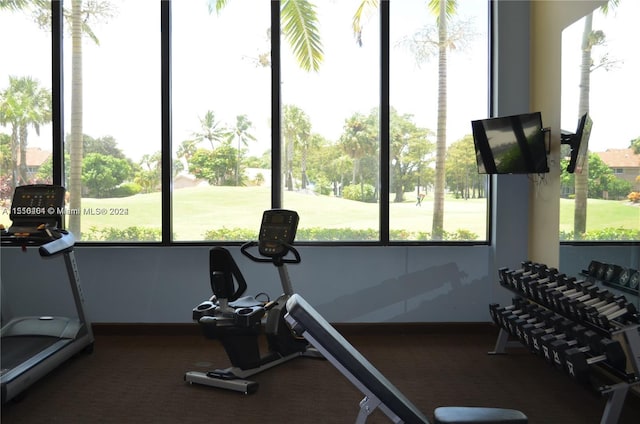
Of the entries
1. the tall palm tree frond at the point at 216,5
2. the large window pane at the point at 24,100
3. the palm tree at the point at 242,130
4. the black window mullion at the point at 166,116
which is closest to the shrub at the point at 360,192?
the palm tree at the point at 242,130

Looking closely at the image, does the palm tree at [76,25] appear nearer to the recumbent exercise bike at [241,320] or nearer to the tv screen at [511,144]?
the recumbent exercise bike at [241,320]

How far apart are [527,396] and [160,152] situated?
3821 millimetres

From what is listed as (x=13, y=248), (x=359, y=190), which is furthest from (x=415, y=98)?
(x=13, y=248)

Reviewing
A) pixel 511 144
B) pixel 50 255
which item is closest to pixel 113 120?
pixel 50 255

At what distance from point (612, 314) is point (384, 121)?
287cm

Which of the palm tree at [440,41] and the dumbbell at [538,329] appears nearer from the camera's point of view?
the dumbbell at [538,329]

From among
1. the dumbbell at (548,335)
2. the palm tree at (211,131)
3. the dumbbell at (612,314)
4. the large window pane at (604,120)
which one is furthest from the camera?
the palm tree at (211,131)

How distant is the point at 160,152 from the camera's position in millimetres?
5566

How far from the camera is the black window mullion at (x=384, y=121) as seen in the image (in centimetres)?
550

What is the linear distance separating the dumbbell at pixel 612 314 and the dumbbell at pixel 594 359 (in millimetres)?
131

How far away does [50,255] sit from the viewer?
421 centimetres

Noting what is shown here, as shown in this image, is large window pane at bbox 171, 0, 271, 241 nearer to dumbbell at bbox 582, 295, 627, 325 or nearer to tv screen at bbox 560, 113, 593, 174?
tv screen at bbox 560, 113, 593, 174

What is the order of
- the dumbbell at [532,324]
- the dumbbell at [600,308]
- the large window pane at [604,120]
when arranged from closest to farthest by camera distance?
the dumbbell at [600,308] < the large window pane at [604,120] < the dumbbell at [532,324]

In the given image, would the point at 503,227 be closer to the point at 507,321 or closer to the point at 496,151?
the point at 496,151
